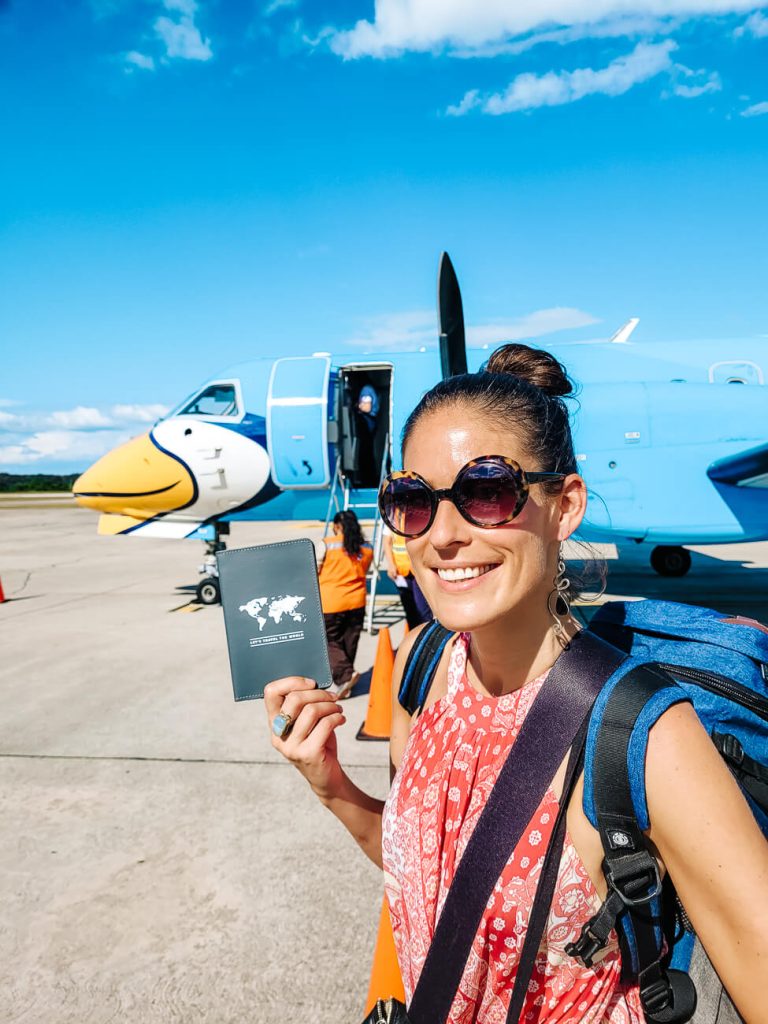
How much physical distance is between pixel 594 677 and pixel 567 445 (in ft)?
1.79

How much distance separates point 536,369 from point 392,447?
23.1 feet

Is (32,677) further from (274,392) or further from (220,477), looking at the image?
(274,392)

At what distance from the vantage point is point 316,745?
54.1 inches

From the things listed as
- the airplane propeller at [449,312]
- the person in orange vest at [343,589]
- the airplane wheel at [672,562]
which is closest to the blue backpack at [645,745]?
the person in orange vest at [343,589]

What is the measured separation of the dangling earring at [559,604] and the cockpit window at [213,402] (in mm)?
Result: 8767

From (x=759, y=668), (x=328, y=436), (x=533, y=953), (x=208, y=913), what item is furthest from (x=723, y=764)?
(x=328, y=436)

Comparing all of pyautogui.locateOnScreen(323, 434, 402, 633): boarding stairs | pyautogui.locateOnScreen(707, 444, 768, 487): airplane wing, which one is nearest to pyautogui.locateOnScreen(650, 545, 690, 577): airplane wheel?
pyautogui.locateOnScreen(707, 444, 768, 487): airplane wing

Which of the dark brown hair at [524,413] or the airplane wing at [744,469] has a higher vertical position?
the dark brown hair at [524,413]

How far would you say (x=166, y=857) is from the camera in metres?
3.47

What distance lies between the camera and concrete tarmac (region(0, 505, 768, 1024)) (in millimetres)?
2604

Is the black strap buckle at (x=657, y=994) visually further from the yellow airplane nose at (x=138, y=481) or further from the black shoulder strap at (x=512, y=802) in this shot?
the yellow airplane nose at (x=138, y=481)

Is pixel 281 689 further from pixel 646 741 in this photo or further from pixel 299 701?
pixel 646 741

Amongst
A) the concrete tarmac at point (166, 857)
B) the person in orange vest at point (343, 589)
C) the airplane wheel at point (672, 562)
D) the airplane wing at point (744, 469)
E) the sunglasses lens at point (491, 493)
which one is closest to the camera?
the sunglasses lens at point (491, 493)

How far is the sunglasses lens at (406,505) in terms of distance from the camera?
4.31ft
